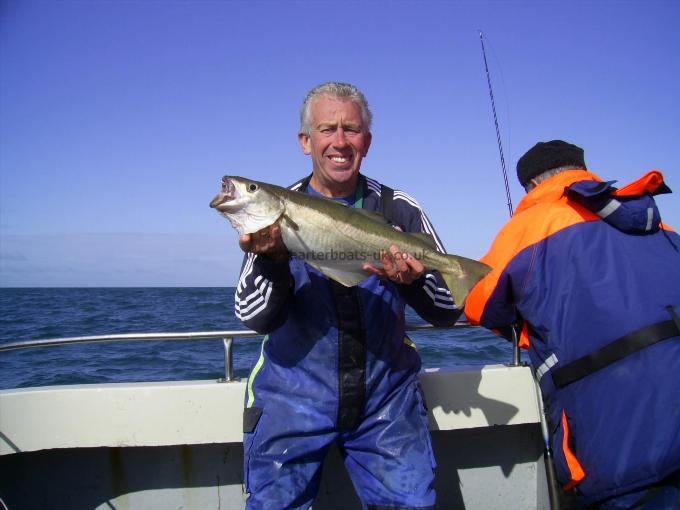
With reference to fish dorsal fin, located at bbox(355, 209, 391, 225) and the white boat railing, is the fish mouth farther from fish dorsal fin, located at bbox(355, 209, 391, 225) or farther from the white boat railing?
the white boat railing

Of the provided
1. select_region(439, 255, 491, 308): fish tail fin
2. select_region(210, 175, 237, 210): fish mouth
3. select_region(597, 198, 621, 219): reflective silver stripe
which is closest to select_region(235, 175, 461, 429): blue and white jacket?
select_region(439, 255, 491, 308): fish tail fin

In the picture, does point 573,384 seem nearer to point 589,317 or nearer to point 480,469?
point 589,317

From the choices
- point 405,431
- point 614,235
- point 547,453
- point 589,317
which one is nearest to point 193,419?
point 405,431

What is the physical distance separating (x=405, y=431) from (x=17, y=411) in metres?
2.89

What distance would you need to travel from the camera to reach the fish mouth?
2.94 meters

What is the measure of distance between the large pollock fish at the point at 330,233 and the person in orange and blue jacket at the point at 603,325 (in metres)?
0.28

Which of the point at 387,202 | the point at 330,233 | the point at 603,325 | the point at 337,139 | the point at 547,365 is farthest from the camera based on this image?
the point at 387,202

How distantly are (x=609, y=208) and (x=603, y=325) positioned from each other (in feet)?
2.05

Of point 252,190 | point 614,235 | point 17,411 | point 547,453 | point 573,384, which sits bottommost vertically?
point 547,453

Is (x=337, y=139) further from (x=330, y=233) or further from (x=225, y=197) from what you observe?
(x=225, y=197)

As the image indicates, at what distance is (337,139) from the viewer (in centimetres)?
306

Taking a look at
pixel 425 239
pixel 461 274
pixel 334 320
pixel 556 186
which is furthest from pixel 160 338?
pixel 556 186

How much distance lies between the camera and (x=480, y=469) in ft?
14.4

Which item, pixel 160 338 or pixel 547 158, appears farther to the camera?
pixel 160 338
